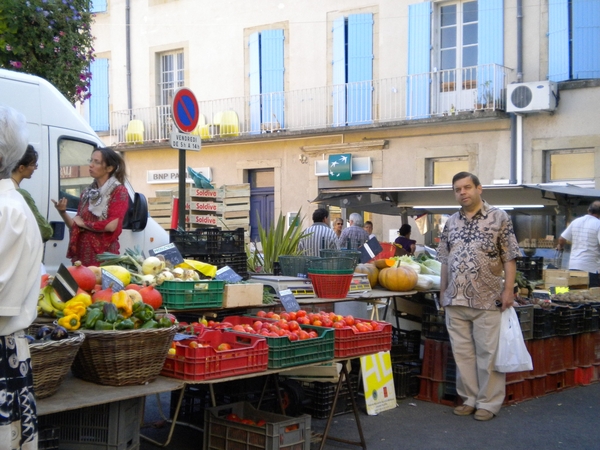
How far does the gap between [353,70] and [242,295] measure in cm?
1402

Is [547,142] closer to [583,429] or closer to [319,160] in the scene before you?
[319,160]

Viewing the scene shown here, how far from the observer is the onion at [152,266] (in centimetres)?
509

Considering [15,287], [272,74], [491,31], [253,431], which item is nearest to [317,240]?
[253,431]

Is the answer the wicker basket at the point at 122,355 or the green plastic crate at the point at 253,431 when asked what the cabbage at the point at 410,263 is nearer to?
the green plastic crate at the point at 253,431

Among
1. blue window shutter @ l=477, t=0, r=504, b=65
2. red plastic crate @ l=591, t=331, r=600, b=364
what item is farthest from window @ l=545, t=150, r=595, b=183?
red plastic crate @ l=591, t=331, r=600, b=364

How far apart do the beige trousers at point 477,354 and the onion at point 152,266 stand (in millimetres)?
2639

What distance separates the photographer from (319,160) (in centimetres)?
1922

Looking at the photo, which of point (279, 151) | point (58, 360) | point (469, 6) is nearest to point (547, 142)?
point (469, 6)

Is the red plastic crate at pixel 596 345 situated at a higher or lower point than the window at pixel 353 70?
lower

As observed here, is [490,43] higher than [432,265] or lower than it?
higher

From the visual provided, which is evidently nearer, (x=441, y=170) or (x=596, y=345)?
(x=596, y=345)

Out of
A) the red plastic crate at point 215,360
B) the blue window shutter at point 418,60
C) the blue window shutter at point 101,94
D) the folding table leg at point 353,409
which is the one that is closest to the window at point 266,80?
the blue window shutter at point 418,60

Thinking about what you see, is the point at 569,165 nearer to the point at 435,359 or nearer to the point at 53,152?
the point at 435,359

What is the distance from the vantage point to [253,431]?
4.72 meters
